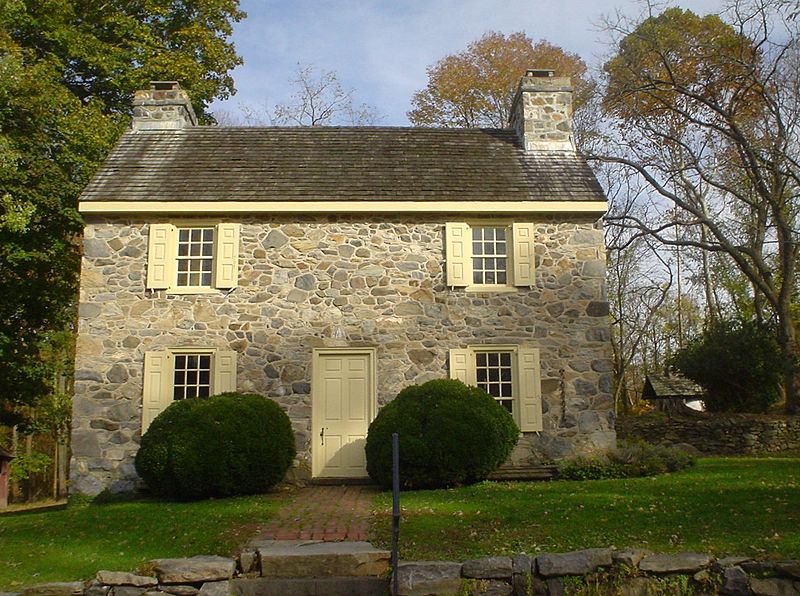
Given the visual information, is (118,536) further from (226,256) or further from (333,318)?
(226,256)

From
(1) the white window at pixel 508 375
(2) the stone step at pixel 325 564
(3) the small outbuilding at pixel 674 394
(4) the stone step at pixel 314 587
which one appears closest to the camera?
(4) the stone step at pixel 314 587

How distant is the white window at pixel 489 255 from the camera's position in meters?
12.3

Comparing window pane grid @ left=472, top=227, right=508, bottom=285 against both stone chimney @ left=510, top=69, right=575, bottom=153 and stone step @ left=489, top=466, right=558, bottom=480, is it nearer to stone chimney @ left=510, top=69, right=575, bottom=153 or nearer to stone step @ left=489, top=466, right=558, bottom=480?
stone chimney @ left=510, top=69, right=575, bottom=153

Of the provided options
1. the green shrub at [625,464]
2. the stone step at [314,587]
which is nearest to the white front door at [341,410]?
the green shrub at [625,464]

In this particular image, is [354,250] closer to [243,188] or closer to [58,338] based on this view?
[243,188]

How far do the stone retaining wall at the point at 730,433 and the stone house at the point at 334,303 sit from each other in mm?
4873

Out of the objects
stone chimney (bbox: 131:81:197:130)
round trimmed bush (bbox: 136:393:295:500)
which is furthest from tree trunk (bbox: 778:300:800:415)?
stone chimney (bbox: 131:81:197:130)

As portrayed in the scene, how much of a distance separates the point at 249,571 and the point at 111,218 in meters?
7.70

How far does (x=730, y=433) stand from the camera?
51.2 ft

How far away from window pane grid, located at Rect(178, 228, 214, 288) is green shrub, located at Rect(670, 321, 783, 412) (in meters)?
11.5

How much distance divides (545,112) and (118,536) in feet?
34.2

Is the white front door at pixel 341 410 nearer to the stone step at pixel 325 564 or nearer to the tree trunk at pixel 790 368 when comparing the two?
the stone step at pixel 325 564

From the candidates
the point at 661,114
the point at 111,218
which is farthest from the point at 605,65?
the point at 111,218

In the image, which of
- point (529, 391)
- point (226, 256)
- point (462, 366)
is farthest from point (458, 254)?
point (226, 256)
